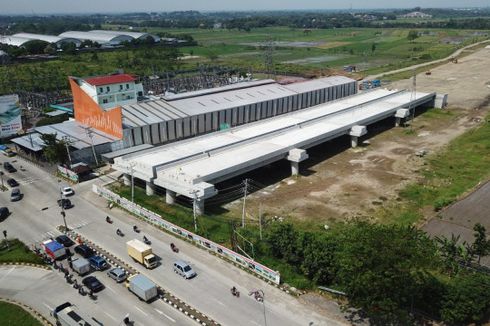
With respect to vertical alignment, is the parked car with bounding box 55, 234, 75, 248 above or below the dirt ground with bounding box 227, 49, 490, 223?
below

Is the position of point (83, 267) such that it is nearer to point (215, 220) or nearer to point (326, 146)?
point (215, 220)

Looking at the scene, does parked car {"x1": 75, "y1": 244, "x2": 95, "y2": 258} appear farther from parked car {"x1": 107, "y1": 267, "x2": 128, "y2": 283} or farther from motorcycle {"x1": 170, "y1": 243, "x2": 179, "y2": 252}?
motorcycle {"x1": 170, "y1": 243, "x2": 179, "y2": 252}

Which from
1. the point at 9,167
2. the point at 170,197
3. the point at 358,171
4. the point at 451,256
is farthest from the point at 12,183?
the point at 451,256

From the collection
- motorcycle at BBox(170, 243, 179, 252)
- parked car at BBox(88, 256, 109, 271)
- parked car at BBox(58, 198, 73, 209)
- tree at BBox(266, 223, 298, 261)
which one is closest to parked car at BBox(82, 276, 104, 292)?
parked car at BBox(88, 256, 109, 271)

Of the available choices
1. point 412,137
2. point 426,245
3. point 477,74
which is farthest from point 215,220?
point 477,74

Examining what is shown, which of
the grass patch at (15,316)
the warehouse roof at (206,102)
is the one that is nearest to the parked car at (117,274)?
the grass patch at (15,316)

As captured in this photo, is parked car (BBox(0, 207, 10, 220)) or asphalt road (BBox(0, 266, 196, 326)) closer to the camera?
asphalt road (BBox(0, 266, 196, 326))
